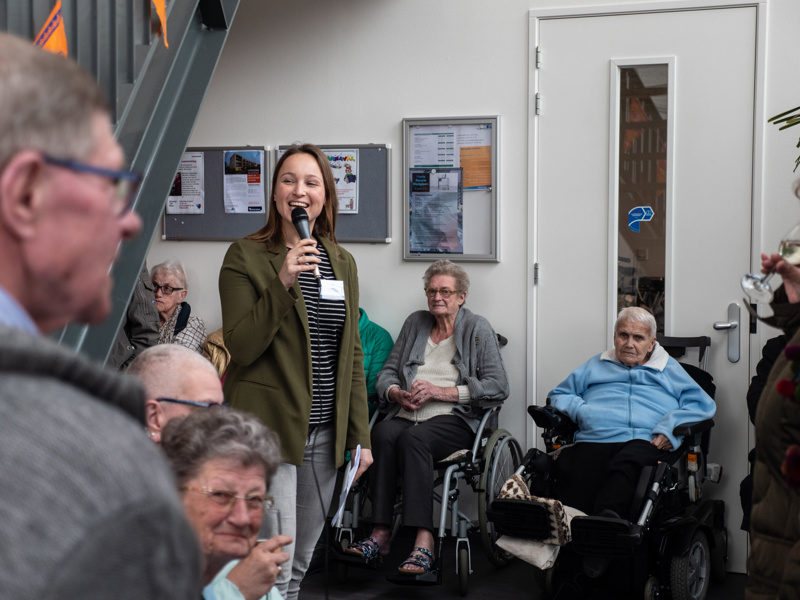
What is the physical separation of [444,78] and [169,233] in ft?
5.71

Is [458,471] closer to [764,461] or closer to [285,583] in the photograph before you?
[285,583]

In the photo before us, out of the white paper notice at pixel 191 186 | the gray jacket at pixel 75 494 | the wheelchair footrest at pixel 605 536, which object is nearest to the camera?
the gray jacket at pixel 75 494

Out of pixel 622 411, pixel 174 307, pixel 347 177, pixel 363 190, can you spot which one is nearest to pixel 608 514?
pixel 622 411

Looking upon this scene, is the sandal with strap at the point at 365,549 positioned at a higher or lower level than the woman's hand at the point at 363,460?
lower

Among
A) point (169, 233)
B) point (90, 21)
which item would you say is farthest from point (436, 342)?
point (90, 21)

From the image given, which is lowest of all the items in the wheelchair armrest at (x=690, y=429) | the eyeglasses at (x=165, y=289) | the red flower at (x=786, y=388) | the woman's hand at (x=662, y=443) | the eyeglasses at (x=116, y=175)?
the woman's hand at (x=662, y=443)

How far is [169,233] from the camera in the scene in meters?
4.95

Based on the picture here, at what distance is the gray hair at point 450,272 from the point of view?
4.30 m

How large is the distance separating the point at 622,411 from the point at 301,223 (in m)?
2.04

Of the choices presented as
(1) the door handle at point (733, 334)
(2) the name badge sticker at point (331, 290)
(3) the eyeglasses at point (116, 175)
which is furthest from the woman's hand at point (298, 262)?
(1) the door handle at point (733, 334)

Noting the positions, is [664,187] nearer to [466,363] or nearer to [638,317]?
[638,317]

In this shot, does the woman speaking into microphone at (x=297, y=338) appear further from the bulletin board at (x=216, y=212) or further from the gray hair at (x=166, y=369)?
the bulletin board at (x=216, y=212)

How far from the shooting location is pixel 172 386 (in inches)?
67.1

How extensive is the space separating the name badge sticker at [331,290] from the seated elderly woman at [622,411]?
1654 mm
